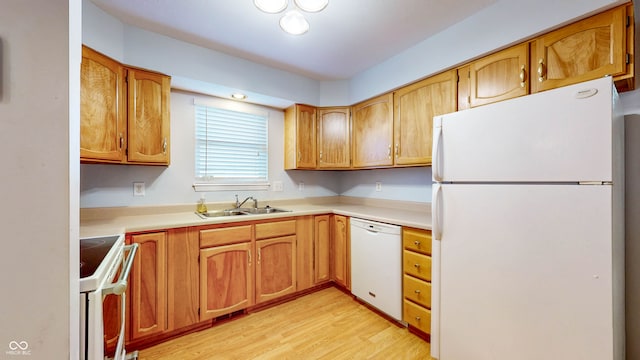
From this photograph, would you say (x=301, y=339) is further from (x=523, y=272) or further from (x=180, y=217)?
(x=523, y=272)

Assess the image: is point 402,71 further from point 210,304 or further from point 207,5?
point 210,304

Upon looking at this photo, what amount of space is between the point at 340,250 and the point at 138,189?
6.50 feet

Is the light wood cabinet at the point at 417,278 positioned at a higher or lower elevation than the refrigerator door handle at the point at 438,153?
lower

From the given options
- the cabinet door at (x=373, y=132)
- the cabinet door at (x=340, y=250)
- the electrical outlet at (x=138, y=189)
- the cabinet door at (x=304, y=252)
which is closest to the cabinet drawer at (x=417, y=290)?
the cabinet door at (x=340, y=250)

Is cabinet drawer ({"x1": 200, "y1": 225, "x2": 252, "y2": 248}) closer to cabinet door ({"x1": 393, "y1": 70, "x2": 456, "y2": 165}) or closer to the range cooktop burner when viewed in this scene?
the range cooktop burner

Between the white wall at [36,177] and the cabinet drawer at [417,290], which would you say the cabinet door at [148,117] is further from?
the cabinet drawer at [417,290]

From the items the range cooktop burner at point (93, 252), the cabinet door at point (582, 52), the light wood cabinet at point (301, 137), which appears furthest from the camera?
the light wood cabinet at point (301, 137)

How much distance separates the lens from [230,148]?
267 centimetres

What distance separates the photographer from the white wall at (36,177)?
1.93 feet

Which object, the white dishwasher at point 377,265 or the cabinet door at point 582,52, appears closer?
the cabinet door at point 582,52

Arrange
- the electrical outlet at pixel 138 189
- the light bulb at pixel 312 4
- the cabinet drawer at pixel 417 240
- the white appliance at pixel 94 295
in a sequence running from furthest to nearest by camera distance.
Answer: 1. the electrical outlet at pixel 138 189
2. the cabinet drawer at pixel 417 240
3. the light bulb at pixel 312 4
4. the white appliance at pixel 94 295

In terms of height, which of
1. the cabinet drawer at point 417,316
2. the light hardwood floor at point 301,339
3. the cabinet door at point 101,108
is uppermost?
the cabinet door at point 101,108

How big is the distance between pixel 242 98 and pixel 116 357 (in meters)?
2.27

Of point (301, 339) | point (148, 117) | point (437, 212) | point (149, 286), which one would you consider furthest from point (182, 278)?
point (437, 212)
